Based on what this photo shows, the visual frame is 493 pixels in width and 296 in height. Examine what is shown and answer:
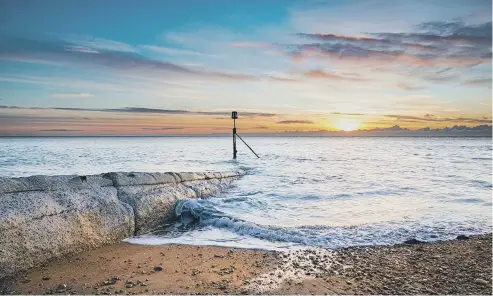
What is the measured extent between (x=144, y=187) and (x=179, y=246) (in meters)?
2.76

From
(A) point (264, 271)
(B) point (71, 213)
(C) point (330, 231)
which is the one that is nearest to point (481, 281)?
(A) point (264, 271)

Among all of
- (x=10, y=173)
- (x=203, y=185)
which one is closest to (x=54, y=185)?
(x=203, y=185)

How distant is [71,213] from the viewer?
6.68 m

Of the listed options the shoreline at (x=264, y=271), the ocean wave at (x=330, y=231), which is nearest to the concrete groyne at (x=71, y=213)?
the shoreline at (x=264, y=271)

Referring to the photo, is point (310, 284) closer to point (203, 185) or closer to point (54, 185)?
point (54, 185)

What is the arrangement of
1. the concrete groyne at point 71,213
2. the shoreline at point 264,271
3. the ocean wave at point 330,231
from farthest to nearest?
the ocean wave at point 330,231 → the concrete groyne at point 71,213 → the shoreline at point 264,271

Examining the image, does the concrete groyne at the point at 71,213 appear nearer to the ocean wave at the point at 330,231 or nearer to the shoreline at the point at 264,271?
the shoreline at the point at 264,271

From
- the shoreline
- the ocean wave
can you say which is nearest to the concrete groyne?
the shoreline

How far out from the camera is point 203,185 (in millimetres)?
12195

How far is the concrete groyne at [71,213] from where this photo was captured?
226 inches

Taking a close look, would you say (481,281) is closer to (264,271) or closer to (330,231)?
(264,271)

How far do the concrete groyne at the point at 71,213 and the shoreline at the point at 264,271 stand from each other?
0.27m

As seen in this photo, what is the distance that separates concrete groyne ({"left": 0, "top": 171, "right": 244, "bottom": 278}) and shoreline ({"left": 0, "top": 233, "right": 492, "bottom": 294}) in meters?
0.27

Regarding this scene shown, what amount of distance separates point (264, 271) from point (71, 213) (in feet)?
12.6
